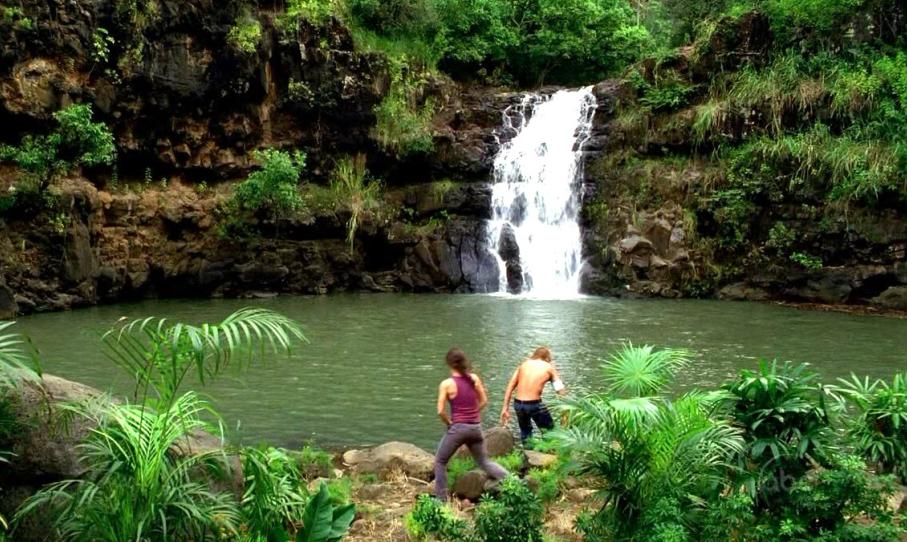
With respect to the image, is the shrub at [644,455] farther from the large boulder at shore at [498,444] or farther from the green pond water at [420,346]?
the green pond water at [420,346]

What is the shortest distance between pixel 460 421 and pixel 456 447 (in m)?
0.21

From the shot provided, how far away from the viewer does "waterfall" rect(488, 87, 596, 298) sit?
2330 cm

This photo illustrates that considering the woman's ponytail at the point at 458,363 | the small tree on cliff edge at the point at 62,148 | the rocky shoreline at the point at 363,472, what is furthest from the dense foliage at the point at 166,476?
the small tree on cliff edge at the point at 62,148

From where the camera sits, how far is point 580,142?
2508 cm

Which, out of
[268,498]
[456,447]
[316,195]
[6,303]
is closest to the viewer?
[268,498]

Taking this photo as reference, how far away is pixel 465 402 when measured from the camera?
245 inches

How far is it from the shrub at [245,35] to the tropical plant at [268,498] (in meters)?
19.4

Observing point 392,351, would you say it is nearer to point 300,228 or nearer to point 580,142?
point 300,228

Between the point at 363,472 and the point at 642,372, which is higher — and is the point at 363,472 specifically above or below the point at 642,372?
below

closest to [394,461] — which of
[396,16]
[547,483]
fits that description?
[547,483]

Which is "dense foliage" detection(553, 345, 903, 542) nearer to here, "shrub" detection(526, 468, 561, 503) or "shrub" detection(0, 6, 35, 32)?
"shrub" detection(526, 468, 561, 503)

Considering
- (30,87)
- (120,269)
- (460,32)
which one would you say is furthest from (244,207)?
(460,32)

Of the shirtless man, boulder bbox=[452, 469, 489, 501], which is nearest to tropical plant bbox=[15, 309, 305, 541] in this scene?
boulder bbox=[452, 469, 489, 501]

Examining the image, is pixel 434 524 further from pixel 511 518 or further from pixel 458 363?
pixel 458 363
